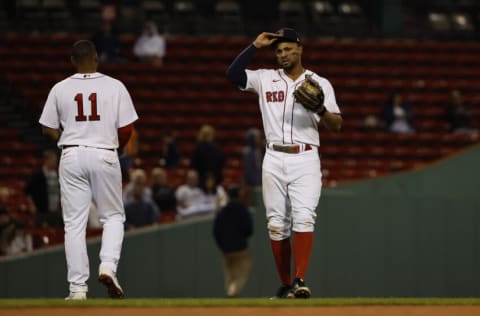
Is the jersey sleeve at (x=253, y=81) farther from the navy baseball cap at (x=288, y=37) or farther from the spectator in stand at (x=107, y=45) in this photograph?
the spectator in stand at (x=107, y=45)

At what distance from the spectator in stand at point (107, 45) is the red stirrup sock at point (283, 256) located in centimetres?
1089

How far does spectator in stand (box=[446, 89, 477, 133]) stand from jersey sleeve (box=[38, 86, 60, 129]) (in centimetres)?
1101

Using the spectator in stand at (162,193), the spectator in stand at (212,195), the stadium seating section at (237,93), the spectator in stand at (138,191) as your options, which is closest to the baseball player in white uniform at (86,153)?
the spectator in stand at (138,191)

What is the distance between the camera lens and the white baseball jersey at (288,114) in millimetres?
8383

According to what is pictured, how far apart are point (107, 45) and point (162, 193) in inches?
189

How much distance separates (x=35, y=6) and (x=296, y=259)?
14004mm

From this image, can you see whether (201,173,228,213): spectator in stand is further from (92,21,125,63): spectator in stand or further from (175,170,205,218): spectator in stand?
(92,21,125,63): spectator in stand

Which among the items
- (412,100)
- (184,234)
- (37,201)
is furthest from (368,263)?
(412,100)

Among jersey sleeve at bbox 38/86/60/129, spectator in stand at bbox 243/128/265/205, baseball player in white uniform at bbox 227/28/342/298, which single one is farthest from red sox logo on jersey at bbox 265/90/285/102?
spectator in stand at bbox 243/128/265/205

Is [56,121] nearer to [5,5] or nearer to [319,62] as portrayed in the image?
[319,62]

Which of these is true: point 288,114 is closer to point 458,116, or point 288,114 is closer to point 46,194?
point 46,194

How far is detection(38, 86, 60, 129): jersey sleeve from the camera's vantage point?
814cm

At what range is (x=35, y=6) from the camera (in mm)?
21375

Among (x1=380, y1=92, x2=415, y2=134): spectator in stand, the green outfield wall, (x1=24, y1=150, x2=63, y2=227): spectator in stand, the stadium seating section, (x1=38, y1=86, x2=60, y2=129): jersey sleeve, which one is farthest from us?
(x1=380, y1=92, x2=415, y2=134): spectator in stand
